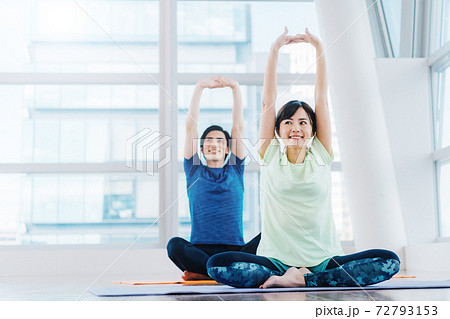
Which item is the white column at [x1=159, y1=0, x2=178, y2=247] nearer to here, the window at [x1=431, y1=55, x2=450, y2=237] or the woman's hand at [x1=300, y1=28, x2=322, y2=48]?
the window at [x1=431, y1=55, x2=450, y2=237]

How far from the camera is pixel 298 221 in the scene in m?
1.67

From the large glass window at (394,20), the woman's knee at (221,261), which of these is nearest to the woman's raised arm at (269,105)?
the woman's knee at (221,261)

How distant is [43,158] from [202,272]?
195 centimetres

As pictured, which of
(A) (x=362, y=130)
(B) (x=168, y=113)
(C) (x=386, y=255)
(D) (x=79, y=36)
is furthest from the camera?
(D) (x=79, y=36)

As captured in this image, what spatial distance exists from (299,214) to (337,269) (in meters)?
0.20

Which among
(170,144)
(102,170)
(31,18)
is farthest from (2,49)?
(170,144)

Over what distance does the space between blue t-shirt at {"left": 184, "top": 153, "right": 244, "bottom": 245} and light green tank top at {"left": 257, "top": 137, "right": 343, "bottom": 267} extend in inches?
29.1

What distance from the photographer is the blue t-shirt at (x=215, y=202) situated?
248 cm

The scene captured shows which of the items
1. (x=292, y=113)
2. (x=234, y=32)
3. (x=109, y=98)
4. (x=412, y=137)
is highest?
(x=234, y=32)

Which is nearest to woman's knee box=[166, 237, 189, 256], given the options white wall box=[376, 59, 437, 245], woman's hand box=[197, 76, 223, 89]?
woman's hand box=[197, 76, 223, 89]

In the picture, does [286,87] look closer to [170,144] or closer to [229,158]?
[170,144]

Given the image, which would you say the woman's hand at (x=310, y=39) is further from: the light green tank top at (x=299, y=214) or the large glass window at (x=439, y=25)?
the large glass window at (x=439, y=25)

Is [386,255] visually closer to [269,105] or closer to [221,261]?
[221,261]

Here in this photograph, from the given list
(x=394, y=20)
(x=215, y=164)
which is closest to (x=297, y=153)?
(x=215, y=164)
